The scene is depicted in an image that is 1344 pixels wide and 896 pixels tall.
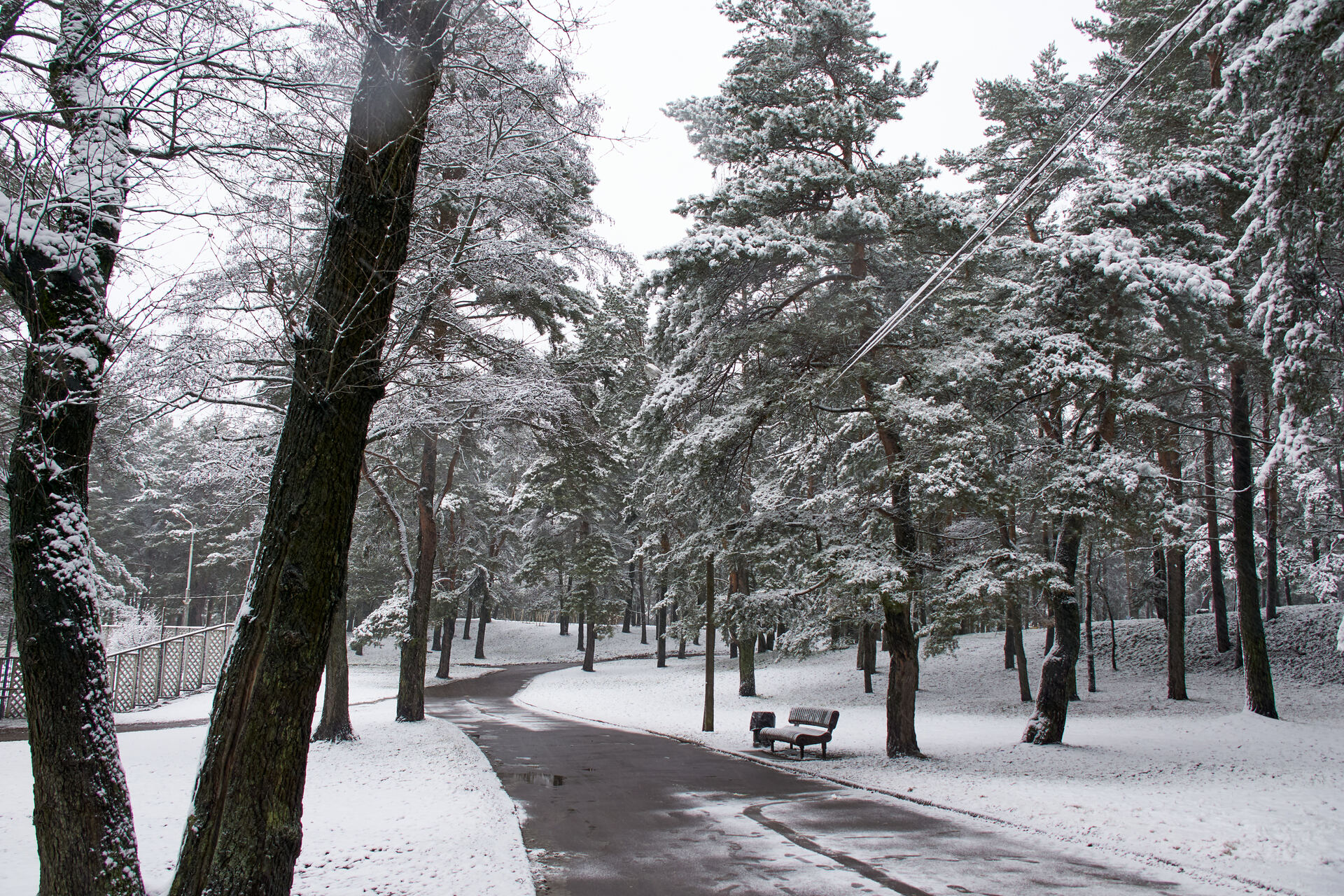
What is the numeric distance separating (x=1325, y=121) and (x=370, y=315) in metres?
6.66

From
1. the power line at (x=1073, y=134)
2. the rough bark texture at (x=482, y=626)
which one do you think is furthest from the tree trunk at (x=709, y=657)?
the rough bark texture at (x=482, y=626)

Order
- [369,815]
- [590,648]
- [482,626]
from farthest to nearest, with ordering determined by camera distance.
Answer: [482,626] → [590,648] → [369,815]

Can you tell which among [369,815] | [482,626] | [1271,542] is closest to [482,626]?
[482,626]

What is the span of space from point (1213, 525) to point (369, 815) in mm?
21374

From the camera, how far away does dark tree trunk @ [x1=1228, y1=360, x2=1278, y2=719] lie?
51.7 ft

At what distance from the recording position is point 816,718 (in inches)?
545

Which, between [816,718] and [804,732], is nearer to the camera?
[804,732]

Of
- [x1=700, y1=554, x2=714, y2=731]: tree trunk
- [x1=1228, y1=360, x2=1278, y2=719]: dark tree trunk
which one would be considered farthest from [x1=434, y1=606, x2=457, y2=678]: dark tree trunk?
[x1=1228, y1=360, x2=1278, y2=719]: dark tree trunk

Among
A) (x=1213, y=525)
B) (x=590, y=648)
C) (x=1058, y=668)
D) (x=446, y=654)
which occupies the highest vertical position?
(x=1213, y=525)

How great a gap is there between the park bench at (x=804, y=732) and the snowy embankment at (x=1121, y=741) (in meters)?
0.32

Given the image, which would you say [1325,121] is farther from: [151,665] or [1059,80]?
[151,665]

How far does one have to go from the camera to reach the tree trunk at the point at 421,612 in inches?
613

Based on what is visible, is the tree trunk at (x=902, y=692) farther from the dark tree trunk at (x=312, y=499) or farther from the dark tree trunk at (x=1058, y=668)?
the dark tree trunk at (x=312, y=499)

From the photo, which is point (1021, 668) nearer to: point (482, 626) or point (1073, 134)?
point (1073, 134)
